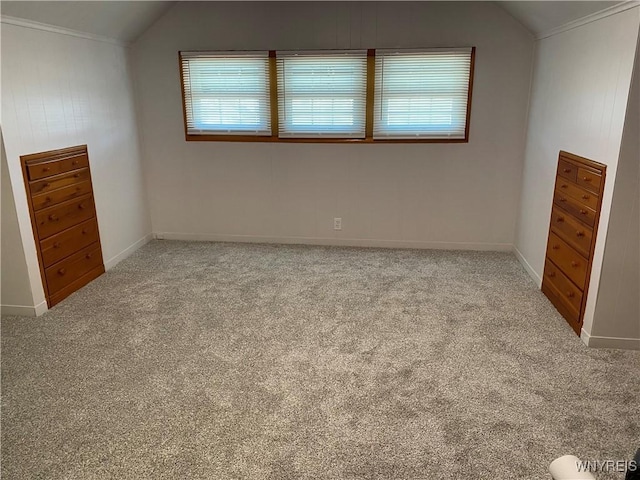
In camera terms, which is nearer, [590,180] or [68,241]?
[590,180]

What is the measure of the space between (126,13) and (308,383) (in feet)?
11.1

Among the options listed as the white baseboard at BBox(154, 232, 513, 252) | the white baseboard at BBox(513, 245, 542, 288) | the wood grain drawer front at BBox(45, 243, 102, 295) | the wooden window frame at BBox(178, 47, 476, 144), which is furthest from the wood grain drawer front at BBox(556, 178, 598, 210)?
the wood grain drawer front at BBox(45, 243, 102, 295)

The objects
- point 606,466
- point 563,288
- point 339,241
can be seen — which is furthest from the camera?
point 339,241

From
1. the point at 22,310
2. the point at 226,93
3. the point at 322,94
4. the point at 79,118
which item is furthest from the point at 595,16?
the point at 22,310

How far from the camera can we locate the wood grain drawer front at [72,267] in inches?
138

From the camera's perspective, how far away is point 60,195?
3.57 meters

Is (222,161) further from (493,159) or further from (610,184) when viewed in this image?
(610,184)

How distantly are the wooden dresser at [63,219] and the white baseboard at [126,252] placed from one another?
0.50ft

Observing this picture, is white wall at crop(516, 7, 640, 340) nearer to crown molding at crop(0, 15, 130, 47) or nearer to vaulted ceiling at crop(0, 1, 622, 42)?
vaulted ceiling at crop(0, 1, 622, 42)

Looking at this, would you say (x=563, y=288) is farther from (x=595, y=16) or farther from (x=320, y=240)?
(x=320, y=240)

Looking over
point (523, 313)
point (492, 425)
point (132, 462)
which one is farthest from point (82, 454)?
point (523, 313)

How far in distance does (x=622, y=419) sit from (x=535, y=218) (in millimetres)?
2095

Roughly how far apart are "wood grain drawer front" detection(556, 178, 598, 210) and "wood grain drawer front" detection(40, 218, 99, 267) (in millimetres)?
3748

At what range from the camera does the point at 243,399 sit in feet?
7.93
